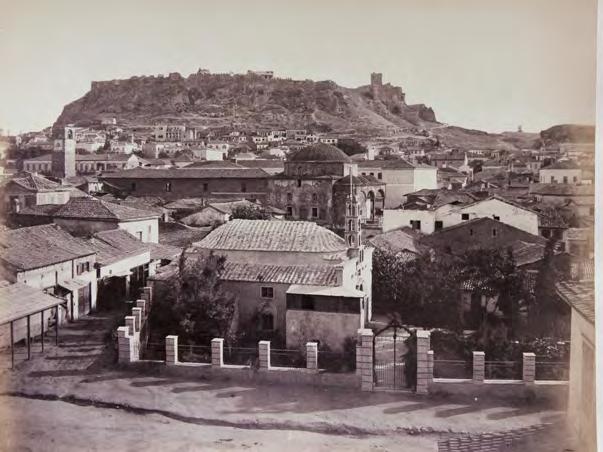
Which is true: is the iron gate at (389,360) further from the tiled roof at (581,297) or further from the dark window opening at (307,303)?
the tiled roof at (581,297)

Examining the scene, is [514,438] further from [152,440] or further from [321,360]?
[152,440]

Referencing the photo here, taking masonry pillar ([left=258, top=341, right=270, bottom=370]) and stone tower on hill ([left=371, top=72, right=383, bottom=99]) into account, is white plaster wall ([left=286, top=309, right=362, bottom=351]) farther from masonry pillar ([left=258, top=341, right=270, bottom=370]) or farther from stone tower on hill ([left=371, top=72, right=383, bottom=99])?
stone tower on hill ([left=371, top=72, right=383, bottom=99])

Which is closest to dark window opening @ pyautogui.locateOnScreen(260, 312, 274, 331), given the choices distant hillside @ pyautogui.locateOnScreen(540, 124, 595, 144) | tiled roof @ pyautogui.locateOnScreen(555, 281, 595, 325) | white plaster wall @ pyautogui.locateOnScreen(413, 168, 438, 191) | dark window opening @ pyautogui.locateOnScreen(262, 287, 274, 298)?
dark window opening @ pyautogui.locateOnScreen(262, 287, 274, 298)

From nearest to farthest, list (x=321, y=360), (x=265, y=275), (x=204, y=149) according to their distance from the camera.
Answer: (x=321, y=360)
(x=265, y=275)
(x=204, y=149)

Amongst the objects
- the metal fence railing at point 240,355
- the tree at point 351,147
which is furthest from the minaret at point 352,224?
the metal fence railing at point 240,355

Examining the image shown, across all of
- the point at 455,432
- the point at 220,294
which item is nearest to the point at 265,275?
the point at 220,294

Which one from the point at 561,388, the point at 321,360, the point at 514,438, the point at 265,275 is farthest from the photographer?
the point at 265,275

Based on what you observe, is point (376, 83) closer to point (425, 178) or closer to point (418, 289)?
point (418, 289)
